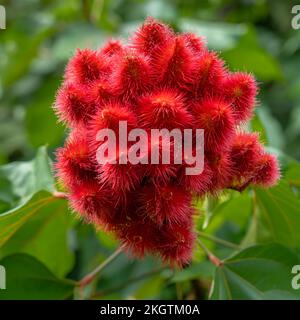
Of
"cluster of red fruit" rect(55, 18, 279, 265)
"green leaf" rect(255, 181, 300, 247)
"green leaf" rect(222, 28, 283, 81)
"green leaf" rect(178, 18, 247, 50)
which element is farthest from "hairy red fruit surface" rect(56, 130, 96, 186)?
"green leaf" rect(222, 28, 283, 81)

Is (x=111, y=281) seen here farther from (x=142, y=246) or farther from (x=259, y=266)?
(x=142, y=246)

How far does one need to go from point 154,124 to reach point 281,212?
62 cm

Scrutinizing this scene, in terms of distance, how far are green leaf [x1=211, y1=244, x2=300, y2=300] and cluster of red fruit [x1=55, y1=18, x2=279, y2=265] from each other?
0.76 feet

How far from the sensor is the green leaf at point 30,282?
1.59 meters

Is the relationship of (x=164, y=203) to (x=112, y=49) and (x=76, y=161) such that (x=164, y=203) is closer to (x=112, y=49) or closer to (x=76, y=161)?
(x=76, y=161)

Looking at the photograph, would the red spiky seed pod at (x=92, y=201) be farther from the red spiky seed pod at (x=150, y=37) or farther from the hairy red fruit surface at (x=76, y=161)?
the red spiky seed pod at (x=150, y=37)

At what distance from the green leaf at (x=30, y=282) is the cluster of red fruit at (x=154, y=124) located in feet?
1.27

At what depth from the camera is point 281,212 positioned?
167 cm

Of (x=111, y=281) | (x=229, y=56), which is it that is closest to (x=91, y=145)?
(x=111, y=281)

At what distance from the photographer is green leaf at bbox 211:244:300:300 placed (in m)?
1.50

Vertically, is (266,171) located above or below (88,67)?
below

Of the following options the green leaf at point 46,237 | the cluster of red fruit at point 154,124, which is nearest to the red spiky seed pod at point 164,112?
the cluster of red fruit at point 154,124

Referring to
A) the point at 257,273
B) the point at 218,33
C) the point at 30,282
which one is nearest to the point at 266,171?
the point at 257,273
